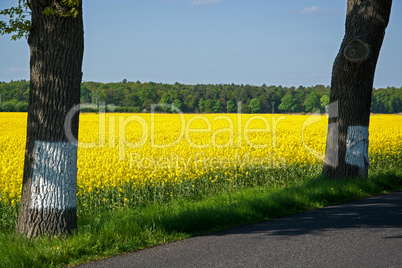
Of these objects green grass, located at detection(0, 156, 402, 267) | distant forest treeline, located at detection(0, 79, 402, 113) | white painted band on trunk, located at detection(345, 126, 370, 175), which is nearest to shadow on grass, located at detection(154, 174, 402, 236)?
green grass, located at detection(0, 156, 402, 267)

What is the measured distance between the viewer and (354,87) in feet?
35.3

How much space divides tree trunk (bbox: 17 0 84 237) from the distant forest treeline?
5771 centimetres

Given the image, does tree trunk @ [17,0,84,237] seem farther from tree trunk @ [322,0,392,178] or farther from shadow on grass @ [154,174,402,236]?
tree trunk @ [322,0,392,178]

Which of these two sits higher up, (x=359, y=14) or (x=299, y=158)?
(x=359, y=14)

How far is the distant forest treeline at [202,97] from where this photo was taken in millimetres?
71125

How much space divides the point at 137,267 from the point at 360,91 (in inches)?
306

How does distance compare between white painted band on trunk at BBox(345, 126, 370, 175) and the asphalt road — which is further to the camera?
white painted band on trunk at BBox(345, 126, 370, 175)

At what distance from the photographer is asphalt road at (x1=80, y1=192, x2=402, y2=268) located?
516cm

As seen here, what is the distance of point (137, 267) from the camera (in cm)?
498

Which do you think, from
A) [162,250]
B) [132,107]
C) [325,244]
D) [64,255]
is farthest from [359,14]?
[132,107]

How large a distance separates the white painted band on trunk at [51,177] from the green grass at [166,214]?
48cm

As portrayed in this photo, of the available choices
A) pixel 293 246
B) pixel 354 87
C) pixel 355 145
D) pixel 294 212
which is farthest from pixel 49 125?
pixel 355 145

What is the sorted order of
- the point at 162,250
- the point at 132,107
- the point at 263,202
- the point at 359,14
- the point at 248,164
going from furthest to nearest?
the point at 132,107
the point at 248,164
the point at 359,14
the point at 263,202
the point at 162,250

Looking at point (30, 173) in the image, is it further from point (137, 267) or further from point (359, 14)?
point (359, 14)
